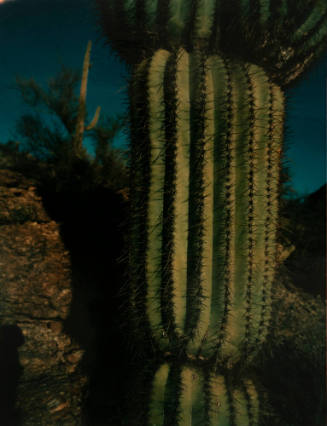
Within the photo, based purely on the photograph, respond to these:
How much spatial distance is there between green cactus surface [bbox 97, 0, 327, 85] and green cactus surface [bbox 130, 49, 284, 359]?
5.3 inches

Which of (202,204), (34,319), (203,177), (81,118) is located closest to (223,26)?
(203,177)

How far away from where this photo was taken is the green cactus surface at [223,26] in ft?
5.61

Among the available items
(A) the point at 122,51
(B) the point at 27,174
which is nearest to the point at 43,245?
(B) the point at 27,174

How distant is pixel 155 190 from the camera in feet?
5.29

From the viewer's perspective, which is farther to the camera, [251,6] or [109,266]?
[109,266]

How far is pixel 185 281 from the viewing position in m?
1.57

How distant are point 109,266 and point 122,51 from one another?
4.65 feet

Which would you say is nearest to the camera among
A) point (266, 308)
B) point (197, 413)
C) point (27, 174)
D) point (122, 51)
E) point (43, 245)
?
point (197, 413)

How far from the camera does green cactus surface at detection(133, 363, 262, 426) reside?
4.81 ft

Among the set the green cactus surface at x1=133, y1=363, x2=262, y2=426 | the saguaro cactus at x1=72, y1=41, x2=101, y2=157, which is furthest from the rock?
the saguaro cactus at x1=72, y1=41, x2=101, y2=157

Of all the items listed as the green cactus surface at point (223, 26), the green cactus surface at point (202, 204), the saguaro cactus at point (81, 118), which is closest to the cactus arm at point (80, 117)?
the saguaro cactus at point (81, 118)

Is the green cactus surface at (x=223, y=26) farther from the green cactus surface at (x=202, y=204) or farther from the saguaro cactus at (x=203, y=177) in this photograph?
the green cactus surface at (x=202, y=204)

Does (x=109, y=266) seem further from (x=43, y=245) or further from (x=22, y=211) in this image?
(x=22, y=211)

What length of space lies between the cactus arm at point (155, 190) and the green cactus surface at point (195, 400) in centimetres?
25
